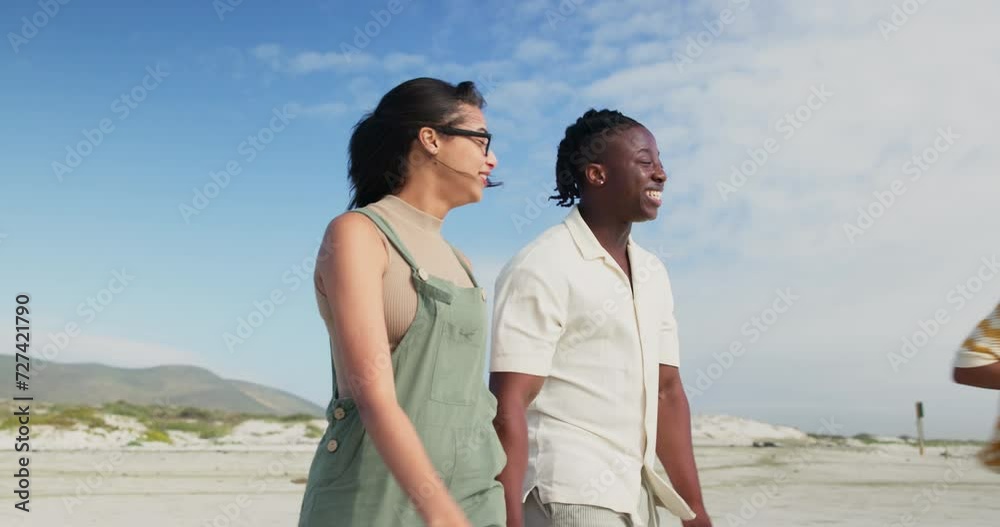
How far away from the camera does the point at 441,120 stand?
2.64 m

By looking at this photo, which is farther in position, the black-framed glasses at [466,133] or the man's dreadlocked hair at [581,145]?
the man's dreadlocked hair at [581,145]

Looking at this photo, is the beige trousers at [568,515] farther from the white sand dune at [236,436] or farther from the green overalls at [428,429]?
the white sand dune at [236,436]

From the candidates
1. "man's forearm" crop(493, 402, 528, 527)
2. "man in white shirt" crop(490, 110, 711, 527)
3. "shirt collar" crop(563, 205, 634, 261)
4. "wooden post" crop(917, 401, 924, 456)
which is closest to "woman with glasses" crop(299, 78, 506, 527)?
"man's forearm" crop(493, 402, 528, 527)

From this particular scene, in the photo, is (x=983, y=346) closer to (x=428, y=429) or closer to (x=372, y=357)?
(x=428, y=429)

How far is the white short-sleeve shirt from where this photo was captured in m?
3.27

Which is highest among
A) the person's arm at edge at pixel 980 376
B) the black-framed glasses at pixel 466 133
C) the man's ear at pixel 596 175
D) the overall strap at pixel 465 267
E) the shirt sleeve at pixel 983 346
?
the man's ear at pixel 596 175

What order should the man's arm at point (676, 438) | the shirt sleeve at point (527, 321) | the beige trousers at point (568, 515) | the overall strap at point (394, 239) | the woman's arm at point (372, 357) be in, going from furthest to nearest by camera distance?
the man's arm at point (676, 438), the shirt sleeve at point (527, 321), the beige trousers at point (568, 515), the overall strap at point (394, 239), the woman's arm at point (372, 357)

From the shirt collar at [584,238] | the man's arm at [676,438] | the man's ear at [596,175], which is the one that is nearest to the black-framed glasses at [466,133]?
the shirt collar at [584,238]

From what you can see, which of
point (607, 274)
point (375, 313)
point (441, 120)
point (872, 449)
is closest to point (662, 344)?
point (607, 274)

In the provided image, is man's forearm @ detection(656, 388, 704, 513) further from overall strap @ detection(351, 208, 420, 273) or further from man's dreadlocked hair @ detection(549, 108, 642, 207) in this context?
Answer: overall strap @ detection(351, 208, 420, 273)

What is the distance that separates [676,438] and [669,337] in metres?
0.38

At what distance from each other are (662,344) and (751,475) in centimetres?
1388

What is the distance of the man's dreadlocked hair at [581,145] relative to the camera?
392 centimetres

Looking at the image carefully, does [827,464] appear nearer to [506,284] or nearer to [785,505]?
[785,505]
